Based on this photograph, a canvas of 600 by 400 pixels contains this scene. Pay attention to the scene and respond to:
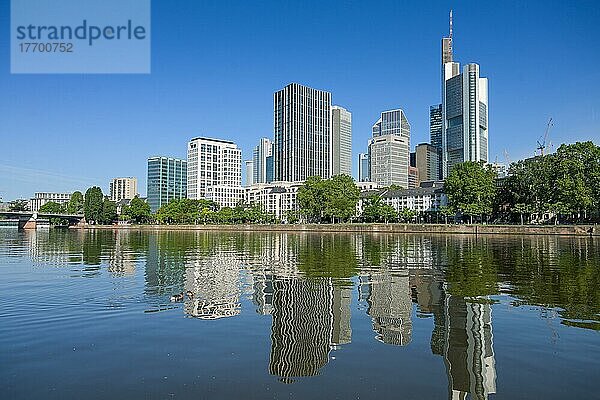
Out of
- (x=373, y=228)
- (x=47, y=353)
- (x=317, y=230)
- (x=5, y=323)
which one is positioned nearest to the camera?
(x=47, y=353)

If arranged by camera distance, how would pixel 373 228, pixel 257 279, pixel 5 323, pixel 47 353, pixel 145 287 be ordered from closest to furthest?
pixel 47 353 → pixel 5 323 → pixel 145 287 → pixel 257 279 → pixel 373 228

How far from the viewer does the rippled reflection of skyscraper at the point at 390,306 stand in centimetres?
1507

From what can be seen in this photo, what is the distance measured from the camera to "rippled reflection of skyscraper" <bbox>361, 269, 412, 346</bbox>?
15.1 meters

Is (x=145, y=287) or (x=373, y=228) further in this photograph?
(x=373, y=228)

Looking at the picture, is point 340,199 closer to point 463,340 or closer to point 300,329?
point 300,329

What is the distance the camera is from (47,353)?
42.3 feet

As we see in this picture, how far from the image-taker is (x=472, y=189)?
137m

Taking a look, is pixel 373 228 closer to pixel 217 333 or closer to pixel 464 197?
pixel 464 197

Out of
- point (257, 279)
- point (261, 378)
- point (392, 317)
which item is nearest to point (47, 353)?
point (261, 378)

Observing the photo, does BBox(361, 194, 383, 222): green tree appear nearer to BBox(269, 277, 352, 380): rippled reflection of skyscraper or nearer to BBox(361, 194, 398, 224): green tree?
BBox(361, 194, 398, 224): green tree

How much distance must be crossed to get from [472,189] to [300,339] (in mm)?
130553

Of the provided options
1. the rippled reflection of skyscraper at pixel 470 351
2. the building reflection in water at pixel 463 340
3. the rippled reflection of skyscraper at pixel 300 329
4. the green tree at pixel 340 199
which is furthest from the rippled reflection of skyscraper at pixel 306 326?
the green tree at pixel 340 199

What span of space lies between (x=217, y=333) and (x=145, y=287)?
34.1 feet

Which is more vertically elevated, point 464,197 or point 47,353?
point 464,197
